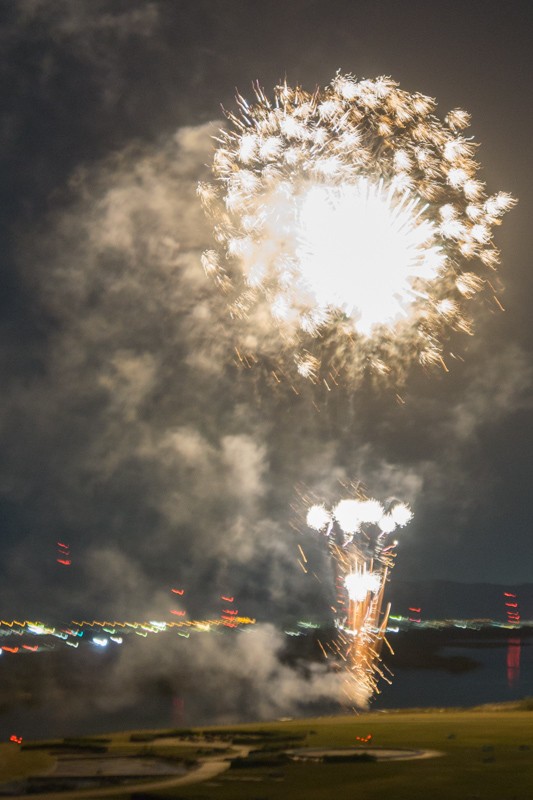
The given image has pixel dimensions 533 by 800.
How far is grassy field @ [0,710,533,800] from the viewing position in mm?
17391

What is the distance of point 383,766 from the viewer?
2066 cm

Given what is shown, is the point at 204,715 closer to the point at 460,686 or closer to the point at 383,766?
the point at 460,686

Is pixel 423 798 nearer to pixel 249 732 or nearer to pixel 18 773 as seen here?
pixel 18 773

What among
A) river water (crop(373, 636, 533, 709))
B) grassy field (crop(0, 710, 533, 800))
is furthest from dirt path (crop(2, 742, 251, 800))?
river water (crop(373, 636, 533, 709))

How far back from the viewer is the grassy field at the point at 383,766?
17.4 meters

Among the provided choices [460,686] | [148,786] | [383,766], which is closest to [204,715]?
[460,686]

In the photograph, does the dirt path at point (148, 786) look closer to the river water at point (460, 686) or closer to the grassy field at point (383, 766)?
the grassy field at point (383, 766)

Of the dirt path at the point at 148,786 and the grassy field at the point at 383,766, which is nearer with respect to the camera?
the grassy field at the point at 383,766

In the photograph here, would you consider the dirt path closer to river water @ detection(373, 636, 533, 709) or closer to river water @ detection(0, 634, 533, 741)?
river water @ detection(0, 634, 533, 741)

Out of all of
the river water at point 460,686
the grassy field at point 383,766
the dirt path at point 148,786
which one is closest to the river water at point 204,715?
the river water at point 460,686

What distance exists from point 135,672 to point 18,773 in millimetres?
127503

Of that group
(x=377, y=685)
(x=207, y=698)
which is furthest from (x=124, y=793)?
(x=377, y=685)

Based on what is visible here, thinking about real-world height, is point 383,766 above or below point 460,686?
below

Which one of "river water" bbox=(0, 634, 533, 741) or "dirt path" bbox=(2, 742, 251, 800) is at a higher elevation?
"river water" bbox=(0, 634, 533, 741)
